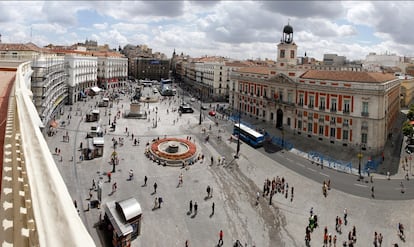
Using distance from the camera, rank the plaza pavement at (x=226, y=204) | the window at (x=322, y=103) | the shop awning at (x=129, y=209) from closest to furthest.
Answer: the shop awning at (x=129, y=209)
the plaza pavement at (x=226, y=204)
the window at (x=322, y=103)

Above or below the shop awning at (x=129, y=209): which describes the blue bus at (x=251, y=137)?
above

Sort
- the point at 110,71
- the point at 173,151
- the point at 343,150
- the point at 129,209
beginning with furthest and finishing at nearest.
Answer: the point at 110,71 < the point at 343,150 < the point at 173,151 < the point at 129,209

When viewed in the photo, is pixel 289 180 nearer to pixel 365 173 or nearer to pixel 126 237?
pixel 365 173

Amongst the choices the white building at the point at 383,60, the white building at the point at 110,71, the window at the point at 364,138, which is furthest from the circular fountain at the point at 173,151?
the white building at the point at 383,60

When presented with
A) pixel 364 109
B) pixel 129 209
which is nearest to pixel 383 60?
pixel 364 109

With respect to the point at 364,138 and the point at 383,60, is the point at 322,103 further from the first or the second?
the point at 383,60

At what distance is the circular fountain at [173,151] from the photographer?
3775cm

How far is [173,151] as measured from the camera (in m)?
39.6

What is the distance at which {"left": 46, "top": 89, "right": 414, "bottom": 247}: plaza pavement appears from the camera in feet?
75.4

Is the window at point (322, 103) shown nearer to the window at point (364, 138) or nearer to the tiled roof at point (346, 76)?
the tiled roof at point (346, 76)

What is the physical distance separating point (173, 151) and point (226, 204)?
45.1 feet

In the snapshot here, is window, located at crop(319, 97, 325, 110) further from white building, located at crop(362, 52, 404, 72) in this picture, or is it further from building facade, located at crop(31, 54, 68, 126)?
white building, located at crop(362, 52, 404, 72)

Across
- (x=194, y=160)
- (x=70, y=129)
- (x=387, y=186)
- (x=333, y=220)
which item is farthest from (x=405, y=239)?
(x=70, y=129)

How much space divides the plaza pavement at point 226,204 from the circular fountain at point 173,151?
1434 millimetres
